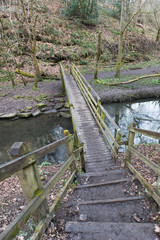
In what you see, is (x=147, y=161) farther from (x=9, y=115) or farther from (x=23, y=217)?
(x=9, y=115)

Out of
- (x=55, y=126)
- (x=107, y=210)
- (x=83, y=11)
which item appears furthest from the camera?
(x=83, y=11)

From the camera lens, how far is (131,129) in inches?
119

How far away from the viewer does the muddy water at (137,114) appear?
966 cm

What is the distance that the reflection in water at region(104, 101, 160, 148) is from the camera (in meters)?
9.65

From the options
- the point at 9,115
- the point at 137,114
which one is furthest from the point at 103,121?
the point at 9,115

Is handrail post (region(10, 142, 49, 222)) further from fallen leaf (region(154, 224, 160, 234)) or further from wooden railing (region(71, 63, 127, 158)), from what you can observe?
wooden railing (region(71, 63, 127, 158))

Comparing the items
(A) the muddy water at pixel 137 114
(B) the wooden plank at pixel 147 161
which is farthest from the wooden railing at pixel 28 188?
(A) the muddy water at pixel 137 114

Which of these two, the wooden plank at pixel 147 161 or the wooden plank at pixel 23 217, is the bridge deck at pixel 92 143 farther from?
the wooden plank at pixel 23 217

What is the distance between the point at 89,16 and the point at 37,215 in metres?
27.2

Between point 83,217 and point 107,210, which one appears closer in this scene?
point 83,217

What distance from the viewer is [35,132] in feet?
30.2

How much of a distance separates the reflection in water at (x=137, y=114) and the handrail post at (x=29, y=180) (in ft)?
26.7

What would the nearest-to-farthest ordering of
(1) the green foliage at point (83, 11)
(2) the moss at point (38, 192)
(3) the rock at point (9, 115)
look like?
(2) the moss at point (38, 192)
(3) the rock at point (9, 115)
(1) the green foliage at point (83, 11)

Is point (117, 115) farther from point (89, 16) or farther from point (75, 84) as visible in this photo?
point (89, 16)
